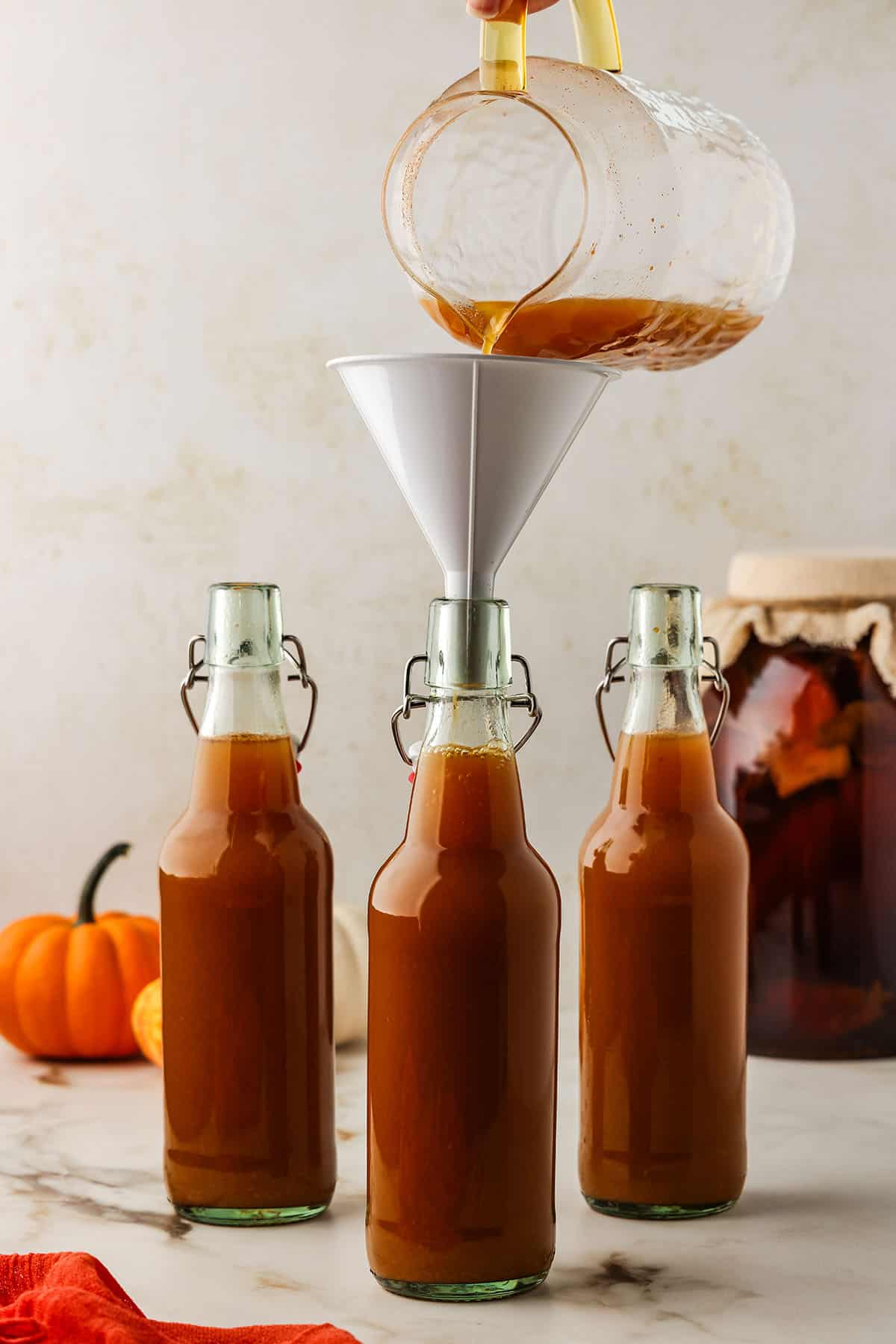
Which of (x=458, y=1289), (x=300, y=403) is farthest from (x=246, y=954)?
(x=300, y=403)

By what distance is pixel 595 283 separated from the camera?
979 mm

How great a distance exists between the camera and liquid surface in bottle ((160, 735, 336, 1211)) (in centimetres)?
92

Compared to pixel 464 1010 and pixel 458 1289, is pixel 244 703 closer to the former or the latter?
pixel 464 1010

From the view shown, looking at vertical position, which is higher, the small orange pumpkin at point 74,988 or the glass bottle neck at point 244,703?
the glass bottle neck at point 244,703

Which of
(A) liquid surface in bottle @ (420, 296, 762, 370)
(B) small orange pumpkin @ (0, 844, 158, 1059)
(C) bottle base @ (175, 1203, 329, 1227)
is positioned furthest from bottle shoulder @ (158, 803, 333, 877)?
(B) small orange pumpkin @ (0, 844, 158, 1059)

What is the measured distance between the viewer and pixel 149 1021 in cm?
129

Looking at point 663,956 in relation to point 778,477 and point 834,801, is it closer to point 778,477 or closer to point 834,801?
point 834,801

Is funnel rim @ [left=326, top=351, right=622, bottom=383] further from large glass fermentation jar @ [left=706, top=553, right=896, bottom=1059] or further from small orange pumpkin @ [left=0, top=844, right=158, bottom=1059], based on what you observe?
small orange pumpkin @ [left=0, top=844, right=158, bottom=1059]

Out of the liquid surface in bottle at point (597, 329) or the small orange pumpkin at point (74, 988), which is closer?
the liquid surface in bottle at point (597, 329)

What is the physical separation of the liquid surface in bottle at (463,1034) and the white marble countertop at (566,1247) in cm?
4

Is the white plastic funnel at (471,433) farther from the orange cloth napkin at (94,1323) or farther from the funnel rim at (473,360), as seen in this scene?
the orange cloth napkin at (94,1323)

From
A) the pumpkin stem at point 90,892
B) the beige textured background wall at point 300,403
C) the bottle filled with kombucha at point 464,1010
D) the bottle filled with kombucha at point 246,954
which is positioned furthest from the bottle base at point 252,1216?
the beige textured background wall at point 300,403

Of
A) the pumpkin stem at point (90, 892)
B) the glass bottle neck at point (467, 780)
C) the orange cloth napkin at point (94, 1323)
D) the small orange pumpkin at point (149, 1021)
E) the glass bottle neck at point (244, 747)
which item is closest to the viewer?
the orange cloth napkin at point (94, 1323)

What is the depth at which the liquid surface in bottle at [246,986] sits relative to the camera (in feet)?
3.02
